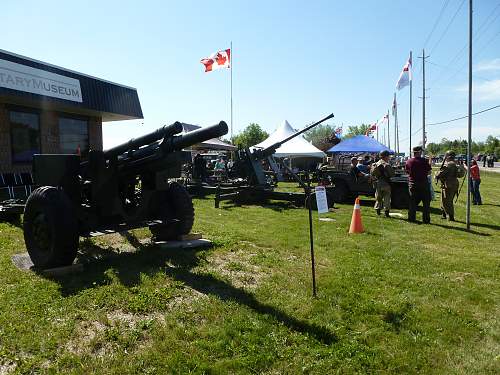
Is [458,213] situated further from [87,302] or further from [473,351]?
[87,302]

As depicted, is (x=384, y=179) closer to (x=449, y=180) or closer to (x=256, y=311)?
(x=449, y=180)

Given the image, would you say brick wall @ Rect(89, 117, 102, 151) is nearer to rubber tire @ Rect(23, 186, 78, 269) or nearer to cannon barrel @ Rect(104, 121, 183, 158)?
cannon barrel @ Rect(104, 121, 183, 158)

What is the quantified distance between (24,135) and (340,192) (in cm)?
1034

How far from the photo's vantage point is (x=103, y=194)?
18.7 ft

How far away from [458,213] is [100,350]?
10.4 metres

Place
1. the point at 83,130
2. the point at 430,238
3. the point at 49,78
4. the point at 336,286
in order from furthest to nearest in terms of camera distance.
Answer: the point at 83,130 < the point at 49,78 < the point at 430,238 < the point at 336,286

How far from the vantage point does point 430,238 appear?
303 inches

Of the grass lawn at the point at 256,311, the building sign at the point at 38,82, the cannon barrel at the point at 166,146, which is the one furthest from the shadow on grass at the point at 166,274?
the building sign at the point at 38,82

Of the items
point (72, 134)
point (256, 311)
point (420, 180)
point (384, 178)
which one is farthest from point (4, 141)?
point (420, 180)

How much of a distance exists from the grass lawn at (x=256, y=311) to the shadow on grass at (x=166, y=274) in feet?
0.06

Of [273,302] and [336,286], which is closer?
[273,302]

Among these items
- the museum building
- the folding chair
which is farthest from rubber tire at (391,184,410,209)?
the folding chair

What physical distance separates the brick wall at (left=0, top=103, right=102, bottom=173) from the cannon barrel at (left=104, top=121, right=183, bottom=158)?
8618 millimetres

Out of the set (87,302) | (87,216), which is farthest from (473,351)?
(87,216)
